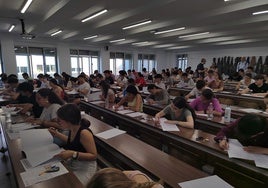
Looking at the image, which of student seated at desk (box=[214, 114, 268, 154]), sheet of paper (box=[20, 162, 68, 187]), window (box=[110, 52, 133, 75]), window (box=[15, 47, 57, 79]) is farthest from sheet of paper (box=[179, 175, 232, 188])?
window (box=[110, 52, 133, 75])

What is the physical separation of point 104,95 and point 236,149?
3268mm

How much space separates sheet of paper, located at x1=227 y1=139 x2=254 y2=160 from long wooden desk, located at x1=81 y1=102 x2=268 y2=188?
0.16ft

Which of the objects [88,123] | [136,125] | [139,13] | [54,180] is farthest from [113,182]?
[139,13]

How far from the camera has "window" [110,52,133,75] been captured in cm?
1449

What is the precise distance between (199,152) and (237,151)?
0.38 meters

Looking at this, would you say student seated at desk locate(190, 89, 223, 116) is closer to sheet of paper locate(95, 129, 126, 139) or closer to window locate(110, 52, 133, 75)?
sheet of paper locate(95, 129, 126, 139)

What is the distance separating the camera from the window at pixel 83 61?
12387mm

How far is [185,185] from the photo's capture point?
1.34 meters

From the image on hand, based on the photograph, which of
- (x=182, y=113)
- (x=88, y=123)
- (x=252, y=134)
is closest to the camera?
(x=252, y=134)

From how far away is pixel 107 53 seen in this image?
13641mm

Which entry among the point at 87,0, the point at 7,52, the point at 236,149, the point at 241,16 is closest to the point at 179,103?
the point at 236,149

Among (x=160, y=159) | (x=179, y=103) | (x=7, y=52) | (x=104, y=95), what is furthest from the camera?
(x=7, y=52)

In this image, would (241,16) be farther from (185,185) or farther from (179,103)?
(185,185)

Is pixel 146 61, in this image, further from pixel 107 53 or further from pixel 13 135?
pixel 13 135
